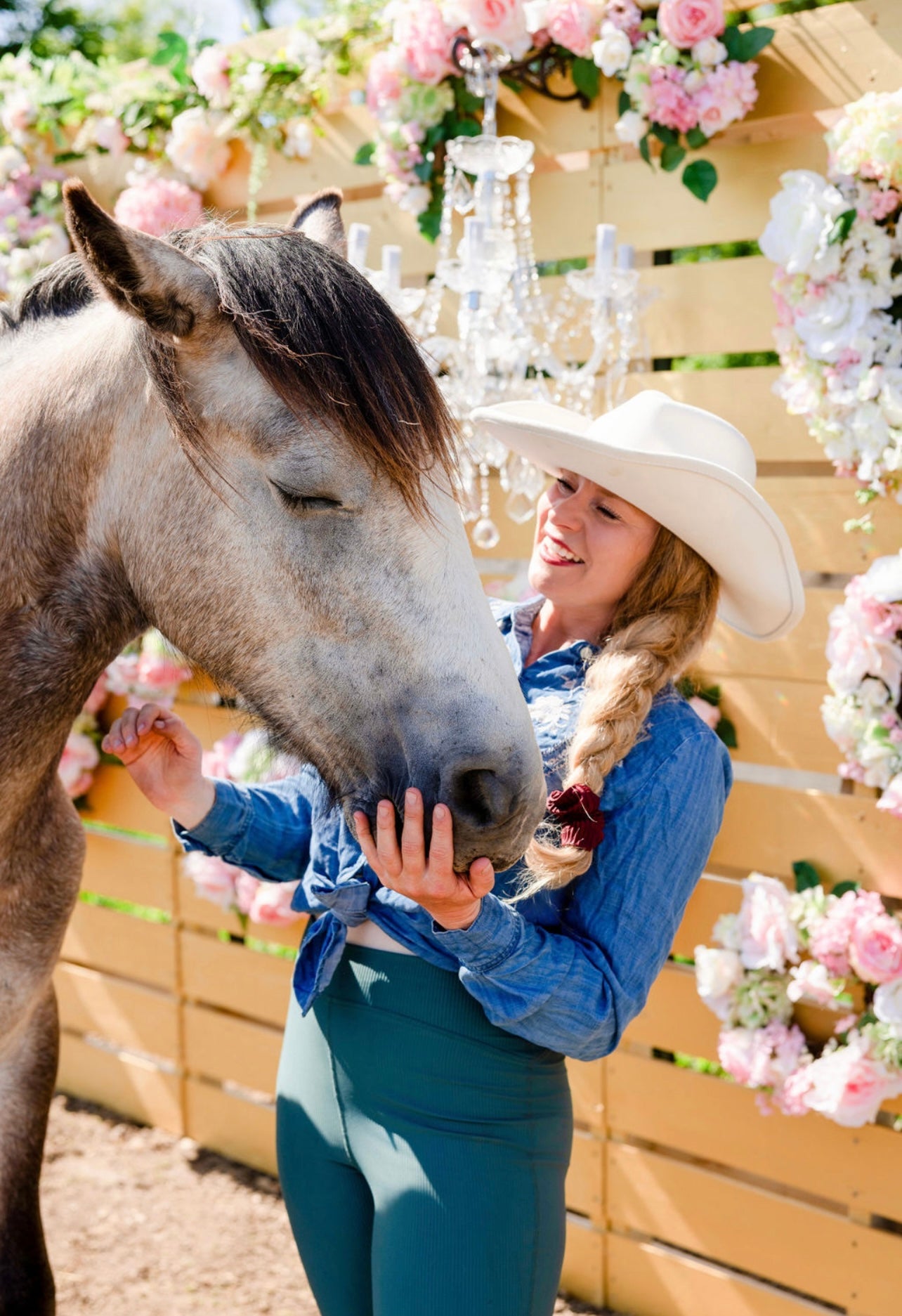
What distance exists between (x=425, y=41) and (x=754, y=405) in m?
1.16

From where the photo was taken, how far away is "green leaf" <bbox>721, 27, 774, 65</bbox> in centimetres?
223

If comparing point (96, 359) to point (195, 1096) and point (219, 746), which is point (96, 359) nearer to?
point (219, 746)

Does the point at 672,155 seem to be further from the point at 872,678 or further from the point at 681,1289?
the point at 681,1289

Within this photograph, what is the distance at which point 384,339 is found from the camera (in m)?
1.22

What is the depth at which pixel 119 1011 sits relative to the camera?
12.4 feet

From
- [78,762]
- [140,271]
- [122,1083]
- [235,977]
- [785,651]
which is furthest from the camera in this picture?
[122,1083]

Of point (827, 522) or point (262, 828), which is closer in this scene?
point (262, 828)

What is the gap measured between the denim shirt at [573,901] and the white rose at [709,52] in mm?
1366

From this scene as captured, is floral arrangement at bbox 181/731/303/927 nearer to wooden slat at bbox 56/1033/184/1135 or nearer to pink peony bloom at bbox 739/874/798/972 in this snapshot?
wooden slat at bbox 56/1033/184/1135

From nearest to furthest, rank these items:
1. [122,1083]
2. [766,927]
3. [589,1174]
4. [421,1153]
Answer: [421,1153] → [766,927] → [589,1174] → [122,1083]

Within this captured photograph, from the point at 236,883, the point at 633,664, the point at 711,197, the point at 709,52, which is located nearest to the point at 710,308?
the point at 711,197

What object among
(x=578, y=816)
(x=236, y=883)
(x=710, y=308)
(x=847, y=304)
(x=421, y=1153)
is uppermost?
→ (x=847, y=304)

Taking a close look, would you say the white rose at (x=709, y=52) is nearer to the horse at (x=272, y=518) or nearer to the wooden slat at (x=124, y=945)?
the horse at (x=272, y=518)

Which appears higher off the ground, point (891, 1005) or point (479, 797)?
point (479, 797)
